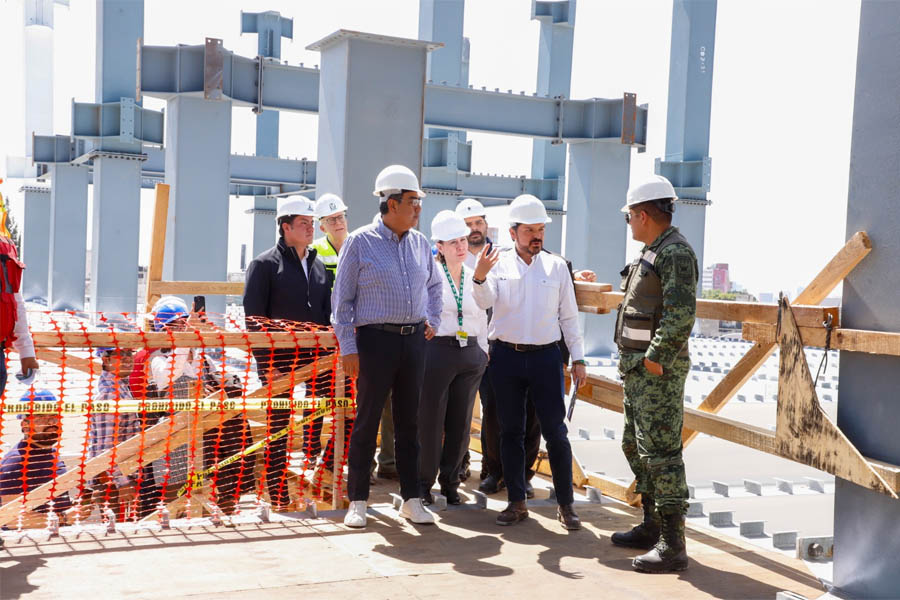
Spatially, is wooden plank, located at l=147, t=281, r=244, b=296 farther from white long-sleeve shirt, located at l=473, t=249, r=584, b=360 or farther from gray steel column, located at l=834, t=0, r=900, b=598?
gray steel column, located at l=834, t=0, r=900, b=598

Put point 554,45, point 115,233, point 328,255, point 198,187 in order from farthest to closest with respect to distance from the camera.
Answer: point 554,45, point 115,233, point 198,187, point 328,255

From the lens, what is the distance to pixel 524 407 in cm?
536

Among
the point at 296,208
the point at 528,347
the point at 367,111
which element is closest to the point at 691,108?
the point at 367,111

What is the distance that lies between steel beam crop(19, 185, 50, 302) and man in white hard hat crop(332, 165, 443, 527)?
1158 inches

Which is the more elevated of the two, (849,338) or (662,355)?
(849,338)

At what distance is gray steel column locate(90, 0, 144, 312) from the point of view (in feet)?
56.6

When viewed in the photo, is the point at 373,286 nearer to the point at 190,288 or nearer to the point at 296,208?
the point at 296,208

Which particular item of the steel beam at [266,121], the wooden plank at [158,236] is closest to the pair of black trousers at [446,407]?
the wooden plank at [158,236]

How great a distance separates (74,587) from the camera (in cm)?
390

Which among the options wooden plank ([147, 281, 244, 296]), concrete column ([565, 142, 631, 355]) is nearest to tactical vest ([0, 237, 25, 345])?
wooden plank ([147, 281, 244, 296])

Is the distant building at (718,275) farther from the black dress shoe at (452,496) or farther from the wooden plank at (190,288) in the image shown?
the black dress shoe at (452,496)

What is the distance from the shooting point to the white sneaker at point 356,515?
16.6ft

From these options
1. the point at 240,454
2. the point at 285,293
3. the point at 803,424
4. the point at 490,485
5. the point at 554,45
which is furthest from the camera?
the point at 554,45

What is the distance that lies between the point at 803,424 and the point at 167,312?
4.33 meters
